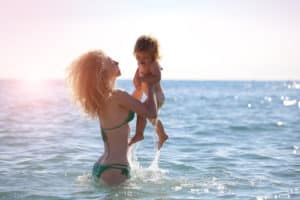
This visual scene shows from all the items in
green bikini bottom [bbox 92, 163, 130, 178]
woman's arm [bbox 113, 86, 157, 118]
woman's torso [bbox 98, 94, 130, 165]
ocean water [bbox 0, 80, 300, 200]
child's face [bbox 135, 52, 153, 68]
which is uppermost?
child's face [bbox 135, 52, 153, 68]

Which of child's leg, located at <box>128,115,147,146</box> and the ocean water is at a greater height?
child's leg, located at <box>128,115,147,146</box>

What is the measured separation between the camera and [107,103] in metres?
5.59

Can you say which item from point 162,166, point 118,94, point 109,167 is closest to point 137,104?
point 118,94

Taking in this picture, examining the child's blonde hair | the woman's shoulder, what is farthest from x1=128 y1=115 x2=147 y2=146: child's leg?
the child's blonde hair

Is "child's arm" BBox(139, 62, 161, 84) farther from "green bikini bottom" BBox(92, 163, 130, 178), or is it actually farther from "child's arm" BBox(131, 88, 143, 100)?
"green bikini bottom" BBox(92, 163, 130, 178)

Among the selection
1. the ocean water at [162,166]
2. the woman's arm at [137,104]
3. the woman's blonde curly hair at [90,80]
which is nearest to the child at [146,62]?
the woman's arm at [137,104]

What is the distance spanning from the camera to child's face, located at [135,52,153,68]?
576 cm

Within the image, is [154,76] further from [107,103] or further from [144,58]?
[107,103]

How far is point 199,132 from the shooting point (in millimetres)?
15391

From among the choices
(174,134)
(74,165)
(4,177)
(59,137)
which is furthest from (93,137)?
(4,177)

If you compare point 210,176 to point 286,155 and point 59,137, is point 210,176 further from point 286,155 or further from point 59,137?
point 59,137

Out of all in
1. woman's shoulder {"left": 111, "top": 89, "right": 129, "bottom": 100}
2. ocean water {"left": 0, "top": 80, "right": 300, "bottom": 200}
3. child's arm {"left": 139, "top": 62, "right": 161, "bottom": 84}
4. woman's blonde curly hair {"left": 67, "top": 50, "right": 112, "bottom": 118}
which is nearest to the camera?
woman's blonde curly hair {"left": 67, "top": 50, "right": 112, "bottom": 118}

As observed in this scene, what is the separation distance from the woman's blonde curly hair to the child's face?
0.47m

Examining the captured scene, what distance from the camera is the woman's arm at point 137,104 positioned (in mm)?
5508
